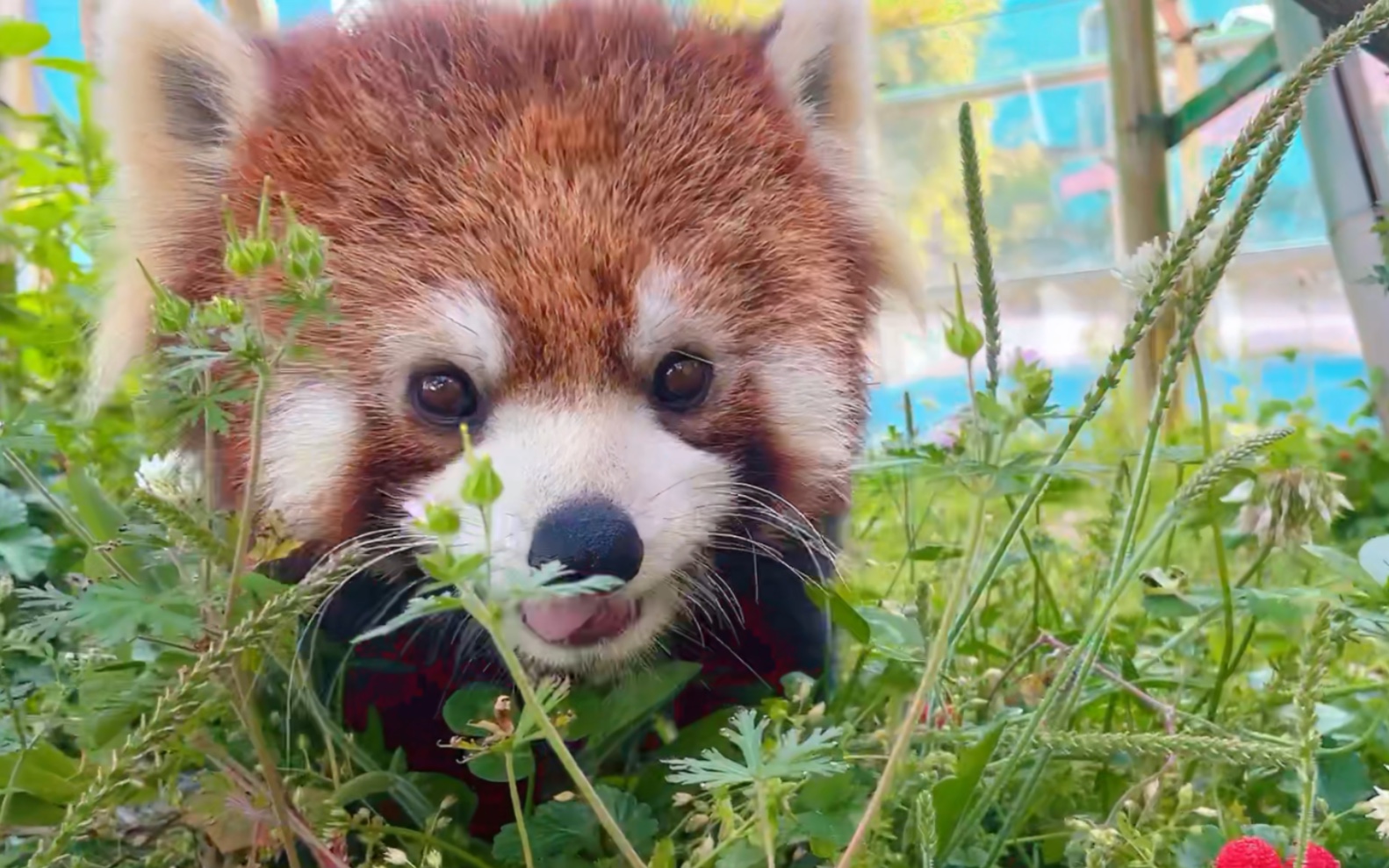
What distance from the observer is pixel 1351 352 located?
2.70 metres

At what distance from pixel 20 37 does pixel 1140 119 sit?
1647 mm

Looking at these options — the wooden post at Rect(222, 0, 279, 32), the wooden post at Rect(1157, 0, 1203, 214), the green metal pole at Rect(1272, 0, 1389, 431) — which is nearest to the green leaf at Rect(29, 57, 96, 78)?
the wooden post at Rect(222, 0, 279, 32)

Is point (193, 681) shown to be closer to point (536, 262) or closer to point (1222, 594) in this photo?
point (536, 262)

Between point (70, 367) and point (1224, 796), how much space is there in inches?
59.5

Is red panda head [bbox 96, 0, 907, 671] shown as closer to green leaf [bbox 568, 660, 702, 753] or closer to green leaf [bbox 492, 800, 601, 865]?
green leaf [bbox 568, 660, 702, 753]

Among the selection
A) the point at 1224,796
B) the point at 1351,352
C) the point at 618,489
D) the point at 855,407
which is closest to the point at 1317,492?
the point at 1224,796

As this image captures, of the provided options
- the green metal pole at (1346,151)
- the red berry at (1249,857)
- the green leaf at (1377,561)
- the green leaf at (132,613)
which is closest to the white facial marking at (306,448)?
the green leaf at (132,613)

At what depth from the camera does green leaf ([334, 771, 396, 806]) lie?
80 cm

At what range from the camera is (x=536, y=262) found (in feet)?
2.89

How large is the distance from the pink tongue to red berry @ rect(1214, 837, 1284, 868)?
465 mm

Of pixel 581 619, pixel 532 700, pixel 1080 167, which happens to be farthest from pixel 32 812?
pixel 1080 167

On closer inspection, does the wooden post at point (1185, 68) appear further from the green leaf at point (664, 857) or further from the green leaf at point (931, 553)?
the green leaf at point (664, 857)

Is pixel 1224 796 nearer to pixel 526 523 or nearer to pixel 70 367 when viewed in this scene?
pixel 526 523

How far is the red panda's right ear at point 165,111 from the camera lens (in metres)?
0.97
